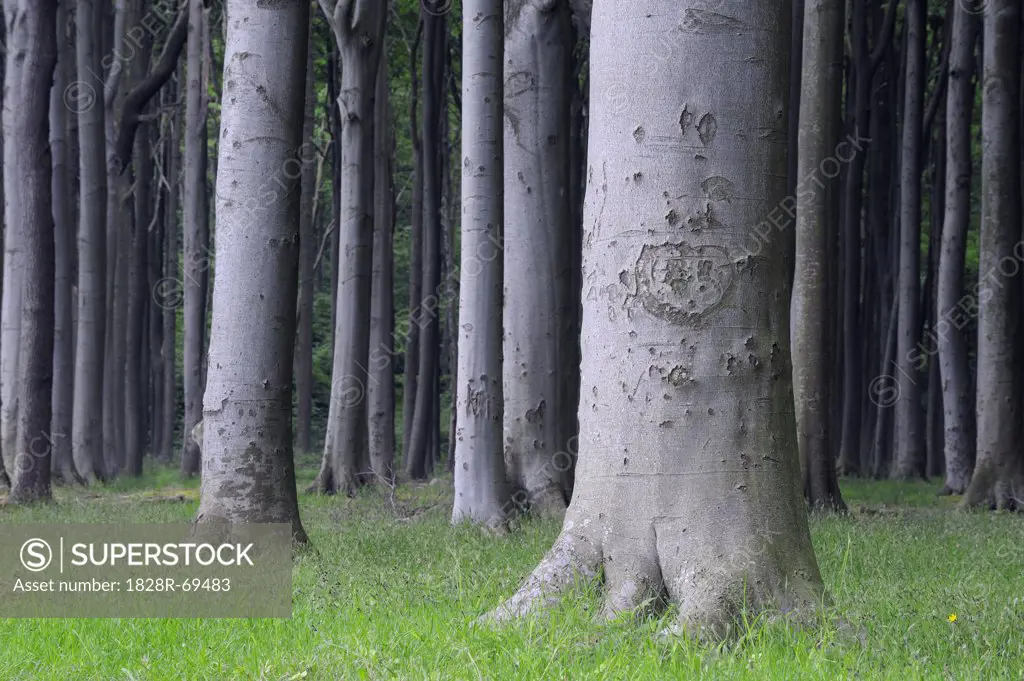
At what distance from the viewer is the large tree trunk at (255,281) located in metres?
7.08

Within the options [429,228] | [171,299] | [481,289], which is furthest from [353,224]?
[171,299]

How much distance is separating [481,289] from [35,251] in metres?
5.68

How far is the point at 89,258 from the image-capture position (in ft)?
48.9

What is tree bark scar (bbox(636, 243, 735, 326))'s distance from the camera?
4.23 metres

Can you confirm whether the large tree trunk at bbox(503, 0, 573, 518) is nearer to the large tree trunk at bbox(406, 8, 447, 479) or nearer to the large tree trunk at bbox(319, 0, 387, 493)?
the large tree trunk at bbox(319, 0, 387, 493)

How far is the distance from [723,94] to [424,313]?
13549 millimetres

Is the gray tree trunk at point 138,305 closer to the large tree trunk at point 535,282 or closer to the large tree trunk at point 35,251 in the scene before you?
the large tree trunk at point 35,251

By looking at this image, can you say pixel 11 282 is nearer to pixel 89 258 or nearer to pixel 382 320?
pixel 89 258

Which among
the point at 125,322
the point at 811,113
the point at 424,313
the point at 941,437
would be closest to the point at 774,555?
the point at 811,113

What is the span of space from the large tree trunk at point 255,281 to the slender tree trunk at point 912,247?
12.7 m

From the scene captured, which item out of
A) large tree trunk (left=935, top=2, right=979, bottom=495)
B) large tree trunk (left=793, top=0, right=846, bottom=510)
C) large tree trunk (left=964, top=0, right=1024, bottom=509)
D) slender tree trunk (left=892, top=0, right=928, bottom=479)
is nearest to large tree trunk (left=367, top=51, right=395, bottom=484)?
large tree trunk (left=793, top=0, right=846, bottom=510)

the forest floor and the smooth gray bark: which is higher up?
the smooth gray bark

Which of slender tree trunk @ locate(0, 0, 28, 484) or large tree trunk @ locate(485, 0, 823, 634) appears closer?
large tree trunk @ locate(485, 0, 823, 634)

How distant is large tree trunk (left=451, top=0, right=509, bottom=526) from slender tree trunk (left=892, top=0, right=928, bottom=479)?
10581 mm
